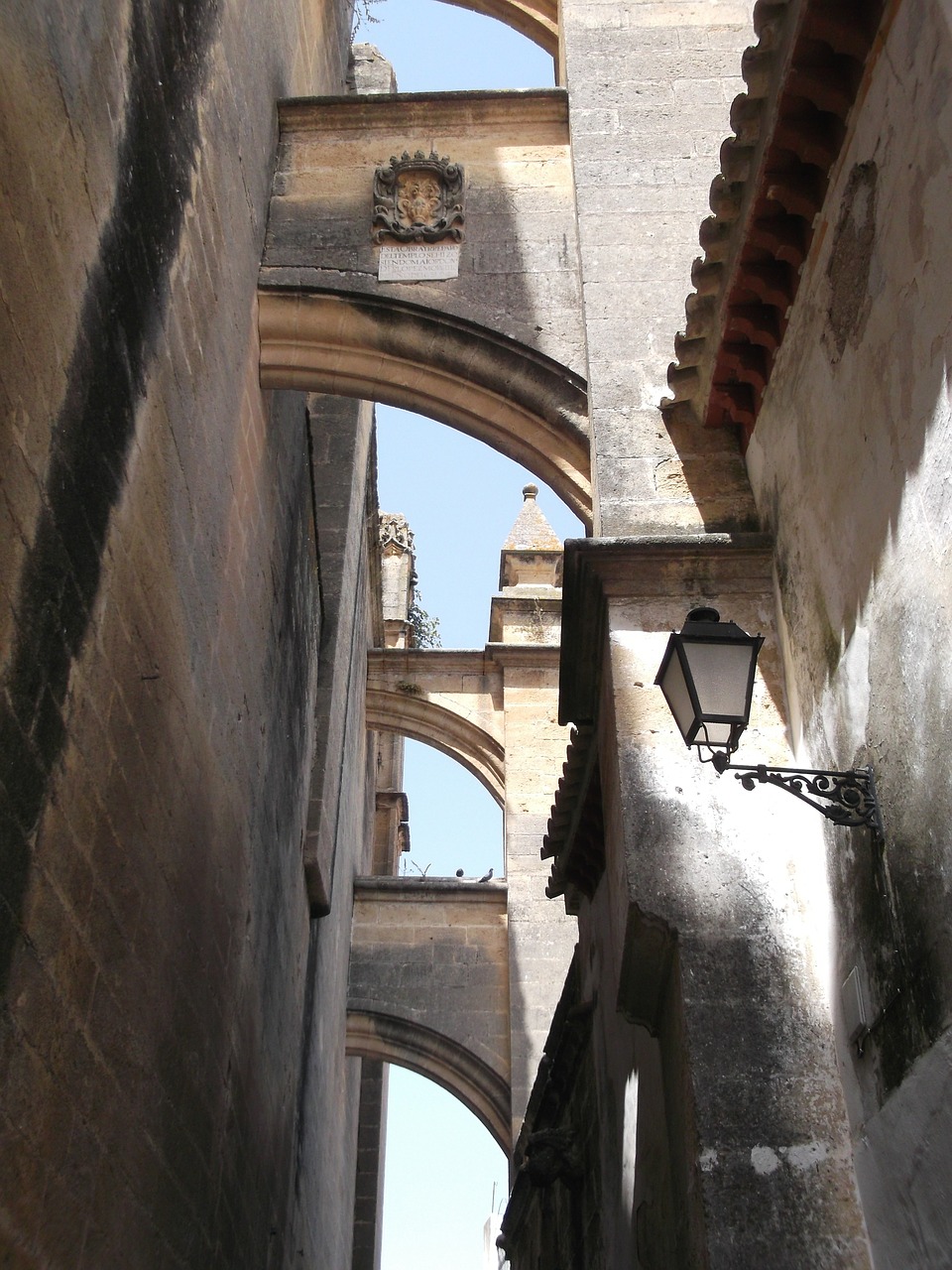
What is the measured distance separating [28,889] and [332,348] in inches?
132

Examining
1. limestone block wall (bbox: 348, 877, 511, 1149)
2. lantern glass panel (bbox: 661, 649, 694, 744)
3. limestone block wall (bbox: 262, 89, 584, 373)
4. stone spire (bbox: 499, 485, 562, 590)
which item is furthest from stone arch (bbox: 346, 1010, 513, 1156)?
lantern glass panel (bbox: 661, 649, 694, 744)

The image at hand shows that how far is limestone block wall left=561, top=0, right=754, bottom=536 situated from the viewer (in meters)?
4.32

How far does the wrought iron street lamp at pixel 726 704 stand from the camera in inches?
113

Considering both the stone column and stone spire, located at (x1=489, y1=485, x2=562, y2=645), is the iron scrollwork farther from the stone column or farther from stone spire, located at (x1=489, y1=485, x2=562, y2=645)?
stone spire, located at (x1=489, y1=485, x2=562, y2=645)

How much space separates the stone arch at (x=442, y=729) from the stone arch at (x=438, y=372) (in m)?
6.08

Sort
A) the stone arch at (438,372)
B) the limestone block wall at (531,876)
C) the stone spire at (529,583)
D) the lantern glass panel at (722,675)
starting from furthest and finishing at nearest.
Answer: the stone spire at (529,583)
the limestone block wall at (531,876)
the stone arch at (438,372)
the lantern glass panel at (722,675)

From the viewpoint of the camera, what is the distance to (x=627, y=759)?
3.52 metres

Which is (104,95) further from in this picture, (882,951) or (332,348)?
(882,951)

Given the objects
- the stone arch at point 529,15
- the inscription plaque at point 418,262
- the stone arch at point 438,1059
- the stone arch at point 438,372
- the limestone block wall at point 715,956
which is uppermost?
the stone arch at point 529,15

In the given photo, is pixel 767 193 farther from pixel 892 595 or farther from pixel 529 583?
pixel 529 583

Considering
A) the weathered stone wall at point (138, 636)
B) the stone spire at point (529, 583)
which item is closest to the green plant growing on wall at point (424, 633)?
the stone spire at point (529, 583)

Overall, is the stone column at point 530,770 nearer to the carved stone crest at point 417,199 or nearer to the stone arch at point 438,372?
the stone arch at point 438,372

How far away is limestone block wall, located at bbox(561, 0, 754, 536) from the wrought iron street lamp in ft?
3.79

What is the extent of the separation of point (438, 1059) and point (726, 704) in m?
7.77
